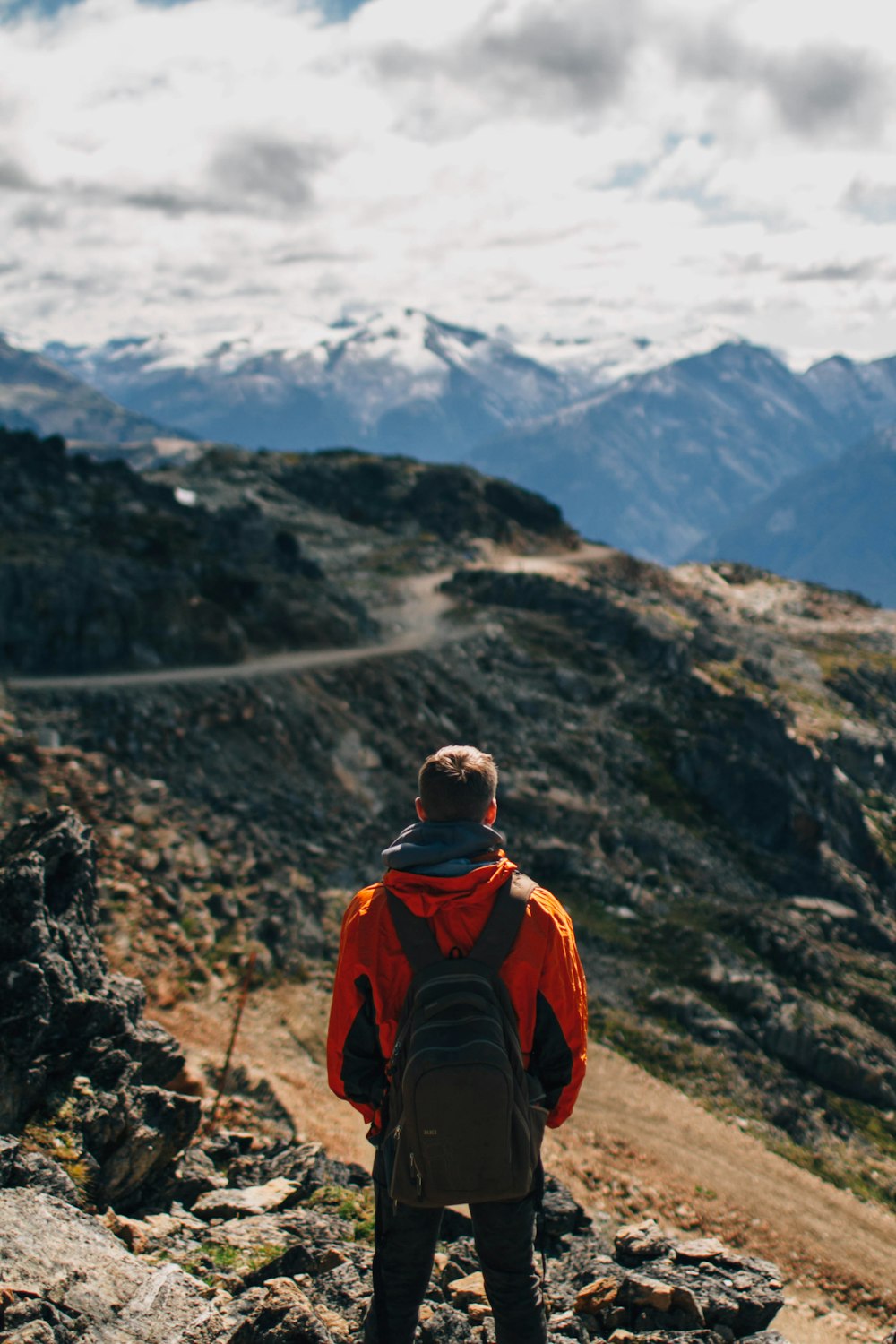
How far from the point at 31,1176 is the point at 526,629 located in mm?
52248

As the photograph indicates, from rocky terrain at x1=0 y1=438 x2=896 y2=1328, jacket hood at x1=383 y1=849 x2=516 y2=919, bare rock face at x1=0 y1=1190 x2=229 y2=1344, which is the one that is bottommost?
rocky terrain at x1=0 y1=438 x2=896 y2=1328

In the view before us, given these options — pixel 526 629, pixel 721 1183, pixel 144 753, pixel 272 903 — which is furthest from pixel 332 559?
pixel 721 1183

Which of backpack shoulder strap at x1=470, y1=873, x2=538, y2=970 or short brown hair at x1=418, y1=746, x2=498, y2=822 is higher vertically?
short brown hair at x1=418, y1=746, x2=498, y2=822

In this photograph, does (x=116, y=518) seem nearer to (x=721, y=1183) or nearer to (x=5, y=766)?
(x=5, y=766)

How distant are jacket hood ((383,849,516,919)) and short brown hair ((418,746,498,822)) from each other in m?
0.38

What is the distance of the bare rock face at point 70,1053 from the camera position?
870cm

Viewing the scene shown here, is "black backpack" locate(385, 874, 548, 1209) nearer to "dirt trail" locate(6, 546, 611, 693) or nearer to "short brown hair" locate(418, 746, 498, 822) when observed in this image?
"short brown hair" locate(418, 746, 498, 822)

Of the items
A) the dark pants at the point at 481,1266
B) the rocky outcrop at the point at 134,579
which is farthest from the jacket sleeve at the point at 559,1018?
the rocky outcrop at the point at 134,579

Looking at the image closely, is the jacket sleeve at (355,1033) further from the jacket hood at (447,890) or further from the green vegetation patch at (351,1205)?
the green vegetation patch at (351,1205)

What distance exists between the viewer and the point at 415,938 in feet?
17.3

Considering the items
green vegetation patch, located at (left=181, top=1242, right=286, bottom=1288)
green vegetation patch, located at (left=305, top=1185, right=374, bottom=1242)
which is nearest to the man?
green vegetation patch, located at (left=181, top=1242, right=286, bottom=1288)

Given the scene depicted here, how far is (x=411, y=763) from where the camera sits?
130ft

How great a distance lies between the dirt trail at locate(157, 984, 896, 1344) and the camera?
15452mm

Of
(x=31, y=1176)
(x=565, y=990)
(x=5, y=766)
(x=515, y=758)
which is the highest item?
(x=565, y=990)
